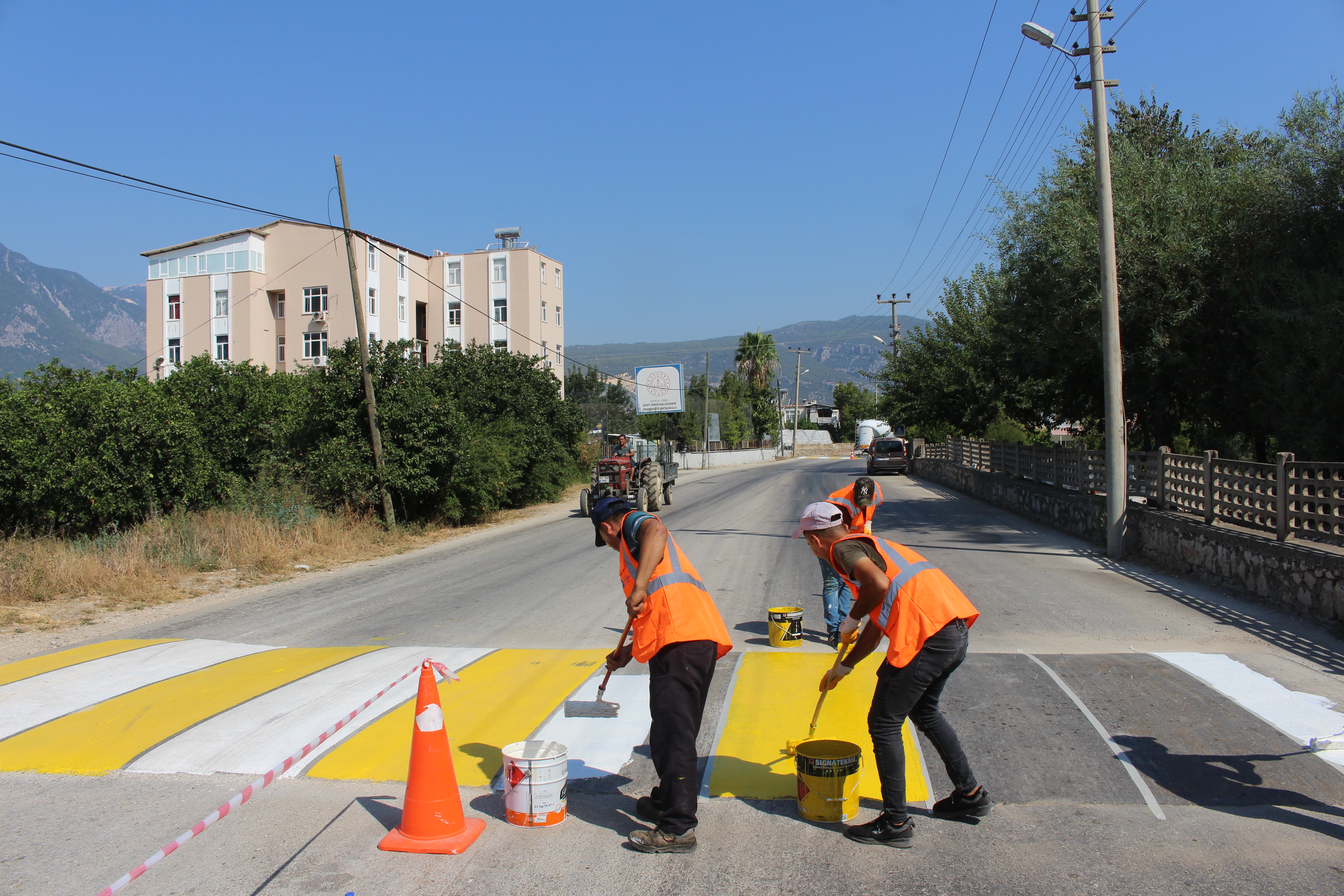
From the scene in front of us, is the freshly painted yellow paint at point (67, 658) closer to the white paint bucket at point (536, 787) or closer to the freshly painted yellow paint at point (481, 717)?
the freshly painted yellow paint at point (481, 717)

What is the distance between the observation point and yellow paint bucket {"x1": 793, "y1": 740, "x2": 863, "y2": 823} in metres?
4.07

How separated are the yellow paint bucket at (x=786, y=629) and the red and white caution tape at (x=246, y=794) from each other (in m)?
3.40

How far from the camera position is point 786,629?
7664mm

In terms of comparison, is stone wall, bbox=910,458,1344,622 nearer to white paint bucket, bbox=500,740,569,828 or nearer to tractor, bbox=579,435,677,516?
white paint bucket, bbox=500,740,569,828

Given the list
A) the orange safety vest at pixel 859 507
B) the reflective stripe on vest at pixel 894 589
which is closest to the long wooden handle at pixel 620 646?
the reflective stripe on vest at pixel 894 589

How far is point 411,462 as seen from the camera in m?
18.6

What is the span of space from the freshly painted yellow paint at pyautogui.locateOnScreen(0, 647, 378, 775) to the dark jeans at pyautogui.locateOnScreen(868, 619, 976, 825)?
3639 millimetres

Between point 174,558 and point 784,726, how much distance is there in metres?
11.0

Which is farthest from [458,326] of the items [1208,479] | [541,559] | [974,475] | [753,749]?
[753,749]

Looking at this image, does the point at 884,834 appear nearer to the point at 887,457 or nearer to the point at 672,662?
the point at 672,662

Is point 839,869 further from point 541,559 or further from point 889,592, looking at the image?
point 541,559

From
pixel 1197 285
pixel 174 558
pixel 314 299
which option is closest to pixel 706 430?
pixel 314 299

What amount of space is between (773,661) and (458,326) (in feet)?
168

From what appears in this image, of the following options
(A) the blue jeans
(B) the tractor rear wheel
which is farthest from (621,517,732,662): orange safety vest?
(B) the tractor rear wheel
